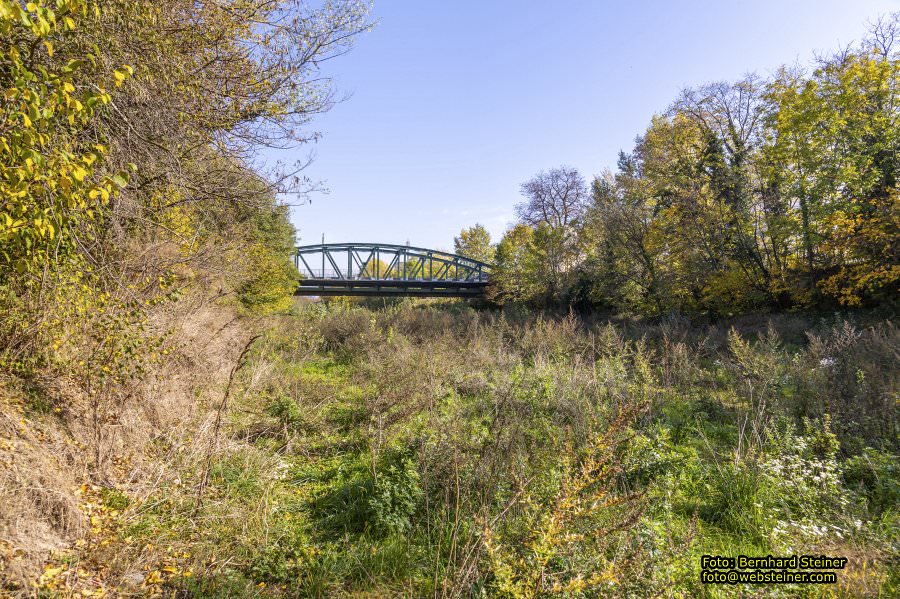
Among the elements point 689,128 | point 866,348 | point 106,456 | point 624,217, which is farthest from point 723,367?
point 689,128

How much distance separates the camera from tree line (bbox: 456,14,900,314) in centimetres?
1253

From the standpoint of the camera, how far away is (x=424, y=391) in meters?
6.82

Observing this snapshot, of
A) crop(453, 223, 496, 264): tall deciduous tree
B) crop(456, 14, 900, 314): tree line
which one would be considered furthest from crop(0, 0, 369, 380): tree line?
crop(453, 223, 496, 264): tall deciduous tree

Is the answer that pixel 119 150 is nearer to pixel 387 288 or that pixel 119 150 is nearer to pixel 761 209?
pixel 761 209

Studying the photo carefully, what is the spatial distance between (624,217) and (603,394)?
51.0 ft

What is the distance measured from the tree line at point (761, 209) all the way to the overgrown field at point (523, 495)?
8790mm

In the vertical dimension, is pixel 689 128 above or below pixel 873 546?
above

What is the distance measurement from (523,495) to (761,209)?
19.4 metres

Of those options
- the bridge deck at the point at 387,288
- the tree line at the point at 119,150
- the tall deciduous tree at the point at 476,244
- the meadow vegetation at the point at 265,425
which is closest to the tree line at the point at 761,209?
the meadow vegetation at the point at 265,425

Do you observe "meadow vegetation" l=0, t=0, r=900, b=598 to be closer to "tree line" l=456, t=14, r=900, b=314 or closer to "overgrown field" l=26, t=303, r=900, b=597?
"overgrown field" l=26, t=303, r=900, b=597

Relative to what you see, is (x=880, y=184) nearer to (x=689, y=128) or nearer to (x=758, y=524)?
(x=689, y=128)

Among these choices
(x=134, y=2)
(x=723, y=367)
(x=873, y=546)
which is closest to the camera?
(x=873, y=546)

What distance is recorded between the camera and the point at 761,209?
1611 centimetres

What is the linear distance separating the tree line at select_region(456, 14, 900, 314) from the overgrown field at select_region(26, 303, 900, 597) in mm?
8790
